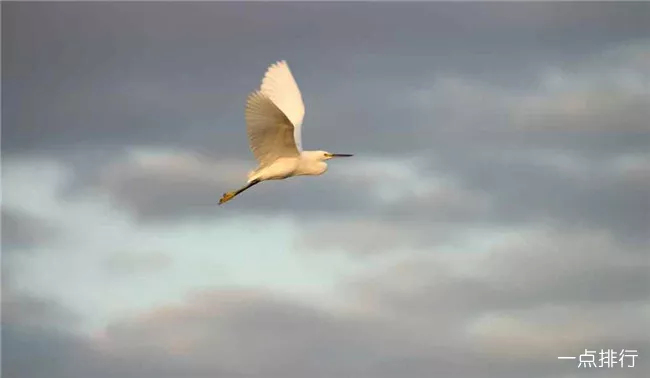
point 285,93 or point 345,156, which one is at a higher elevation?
point 285,93

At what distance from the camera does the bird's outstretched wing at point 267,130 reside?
1157 inches

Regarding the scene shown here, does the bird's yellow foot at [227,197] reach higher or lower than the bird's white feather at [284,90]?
lower

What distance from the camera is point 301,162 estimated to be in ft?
101

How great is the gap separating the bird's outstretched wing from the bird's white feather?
2.26m

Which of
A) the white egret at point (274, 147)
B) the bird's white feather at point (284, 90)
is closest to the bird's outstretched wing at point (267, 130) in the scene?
the white egret at point (274, 147)

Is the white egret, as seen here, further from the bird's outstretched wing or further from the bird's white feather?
the bird's white feather

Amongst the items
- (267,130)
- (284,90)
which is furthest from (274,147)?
(284,90)

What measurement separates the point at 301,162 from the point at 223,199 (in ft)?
7.23

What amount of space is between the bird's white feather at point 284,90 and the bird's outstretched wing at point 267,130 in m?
2.26

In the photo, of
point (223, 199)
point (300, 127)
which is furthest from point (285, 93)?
point (223, 199)

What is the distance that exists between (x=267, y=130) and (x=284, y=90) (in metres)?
3.02

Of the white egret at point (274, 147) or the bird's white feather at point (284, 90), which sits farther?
the bird's white feather at point (284, 90)

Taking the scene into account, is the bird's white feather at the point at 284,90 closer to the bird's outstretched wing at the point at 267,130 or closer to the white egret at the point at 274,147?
the white egret at the point at 274,147

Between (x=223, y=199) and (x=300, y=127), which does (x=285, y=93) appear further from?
(x=223, y=199)
